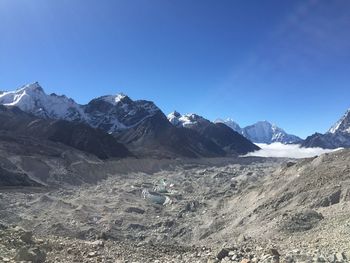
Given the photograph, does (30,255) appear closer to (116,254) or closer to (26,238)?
(26,238)

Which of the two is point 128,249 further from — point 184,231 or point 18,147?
point 18,147

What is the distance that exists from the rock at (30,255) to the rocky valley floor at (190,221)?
32mm

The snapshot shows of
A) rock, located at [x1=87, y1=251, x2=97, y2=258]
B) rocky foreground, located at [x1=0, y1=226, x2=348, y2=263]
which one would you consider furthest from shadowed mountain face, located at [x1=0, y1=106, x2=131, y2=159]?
rock, located at [x1=87, y1=251, x2=97, y2=258]

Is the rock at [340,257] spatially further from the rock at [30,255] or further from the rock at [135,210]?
the rock at [135,210]

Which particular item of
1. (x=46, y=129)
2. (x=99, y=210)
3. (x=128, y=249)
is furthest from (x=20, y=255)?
(x=46, y=129)

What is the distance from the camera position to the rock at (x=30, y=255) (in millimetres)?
14359

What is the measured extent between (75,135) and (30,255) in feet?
445

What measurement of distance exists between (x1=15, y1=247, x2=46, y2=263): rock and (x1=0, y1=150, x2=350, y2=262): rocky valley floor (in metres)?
0.03

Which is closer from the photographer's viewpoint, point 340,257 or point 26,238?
point 340,257

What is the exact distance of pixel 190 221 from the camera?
149ft

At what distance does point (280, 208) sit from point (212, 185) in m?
37.5

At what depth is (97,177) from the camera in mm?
90125

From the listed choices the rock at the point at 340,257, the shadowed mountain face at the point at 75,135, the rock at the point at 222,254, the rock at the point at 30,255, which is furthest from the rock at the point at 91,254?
the shadowed mountain face at the point at 75,135

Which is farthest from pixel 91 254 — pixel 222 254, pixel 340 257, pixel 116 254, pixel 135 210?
pixel 135 210
